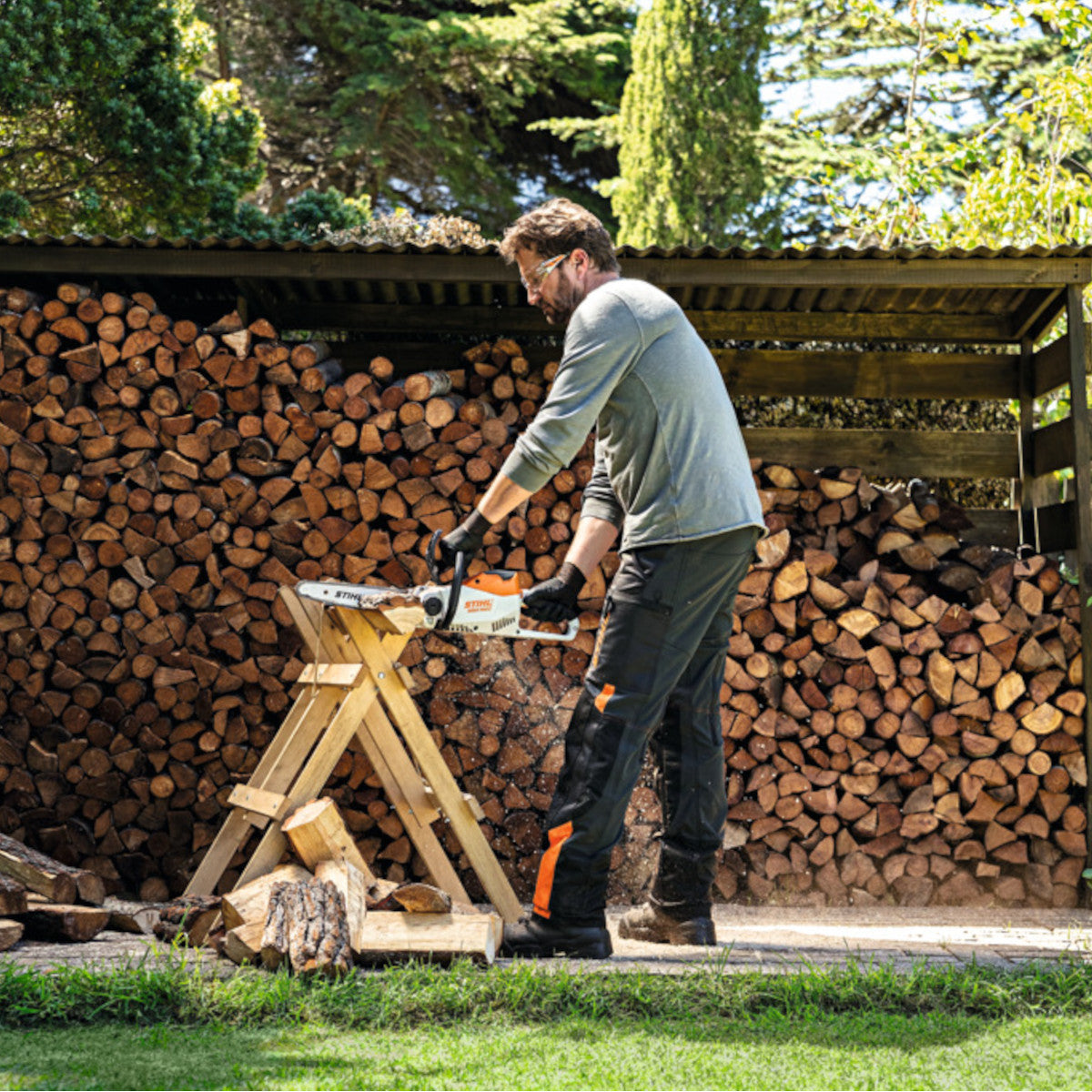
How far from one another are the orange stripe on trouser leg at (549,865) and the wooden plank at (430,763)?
82 centimetres

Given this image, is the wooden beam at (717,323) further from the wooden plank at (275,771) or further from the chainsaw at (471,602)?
the chainsaw at (471,602)

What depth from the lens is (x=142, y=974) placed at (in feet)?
8.63

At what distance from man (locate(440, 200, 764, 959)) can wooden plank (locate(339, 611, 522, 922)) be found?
2.15 feet

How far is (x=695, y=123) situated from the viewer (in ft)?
44.4

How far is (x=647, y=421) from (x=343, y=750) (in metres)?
1.47

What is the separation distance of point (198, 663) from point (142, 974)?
6.68ft

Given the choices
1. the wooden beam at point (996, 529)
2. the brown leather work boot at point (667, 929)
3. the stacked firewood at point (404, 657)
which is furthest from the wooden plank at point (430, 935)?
the wooden beam at point (996, 529)

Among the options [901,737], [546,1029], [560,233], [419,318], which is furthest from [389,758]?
[419,318]

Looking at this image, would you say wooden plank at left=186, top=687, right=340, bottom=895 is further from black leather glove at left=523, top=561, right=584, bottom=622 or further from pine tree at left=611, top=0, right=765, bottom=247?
pine tree at left=611, top=0, right=765, bottom=247

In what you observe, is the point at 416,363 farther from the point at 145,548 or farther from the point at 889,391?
the point at 889,391

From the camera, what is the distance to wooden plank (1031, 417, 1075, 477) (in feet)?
15.9

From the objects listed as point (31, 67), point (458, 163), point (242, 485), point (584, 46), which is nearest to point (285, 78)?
point (458, 163)

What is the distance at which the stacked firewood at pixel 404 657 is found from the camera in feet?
14.9

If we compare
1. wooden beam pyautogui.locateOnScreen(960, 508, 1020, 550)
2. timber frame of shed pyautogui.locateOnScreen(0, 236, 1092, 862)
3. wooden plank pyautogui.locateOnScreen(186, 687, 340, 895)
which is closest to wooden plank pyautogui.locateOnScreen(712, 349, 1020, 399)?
timber frame of shed pyautogui.locateOnScreen(0, 236, 1092, 862)
